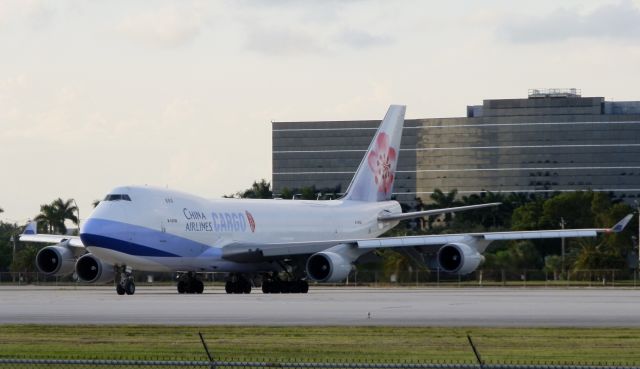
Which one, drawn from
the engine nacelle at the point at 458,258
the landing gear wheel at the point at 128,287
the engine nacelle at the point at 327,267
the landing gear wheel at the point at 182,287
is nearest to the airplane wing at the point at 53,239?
the landing gear wheel at the point at 182,287

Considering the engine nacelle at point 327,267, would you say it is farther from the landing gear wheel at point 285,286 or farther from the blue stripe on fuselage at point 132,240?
the blue stripe on fuselage at point 132,240

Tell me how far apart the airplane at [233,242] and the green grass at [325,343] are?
90.3ft

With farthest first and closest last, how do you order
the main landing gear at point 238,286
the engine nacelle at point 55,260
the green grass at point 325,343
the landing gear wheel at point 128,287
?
the engine nacelle at point 55,260 < the main landing gear at point 238,286 < the landing gear wheel at point 128,287 < the green grass at point 325,343

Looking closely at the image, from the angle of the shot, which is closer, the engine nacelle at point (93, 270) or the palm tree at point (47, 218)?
the engine nacelle at point (93, 270)

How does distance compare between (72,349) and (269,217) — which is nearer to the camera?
(72,349)

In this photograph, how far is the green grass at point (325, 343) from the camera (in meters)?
25.4

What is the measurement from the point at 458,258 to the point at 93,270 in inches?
626

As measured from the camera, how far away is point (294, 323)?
34969 millimetres

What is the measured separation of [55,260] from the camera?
68875mm

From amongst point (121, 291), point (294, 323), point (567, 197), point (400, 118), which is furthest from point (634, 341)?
point (567, 197)

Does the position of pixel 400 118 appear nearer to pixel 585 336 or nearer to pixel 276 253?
pixel 276 253

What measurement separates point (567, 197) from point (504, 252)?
196ft

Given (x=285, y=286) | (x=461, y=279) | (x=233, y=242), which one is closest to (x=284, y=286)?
(x=285, y=286)

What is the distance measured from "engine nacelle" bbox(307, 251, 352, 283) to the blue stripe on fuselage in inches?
206
